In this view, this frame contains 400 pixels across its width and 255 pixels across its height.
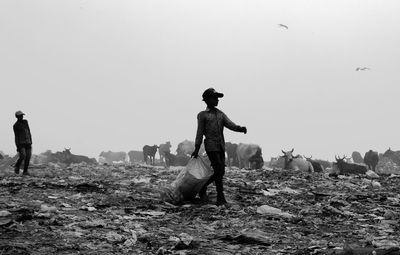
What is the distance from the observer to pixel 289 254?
143 inches

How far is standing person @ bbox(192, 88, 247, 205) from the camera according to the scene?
5.89 meters

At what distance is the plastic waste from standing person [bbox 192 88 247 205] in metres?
0.12

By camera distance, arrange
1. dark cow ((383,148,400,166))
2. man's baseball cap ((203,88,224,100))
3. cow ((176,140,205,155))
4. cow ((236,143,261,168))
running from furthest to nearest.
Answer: dark cow ((383,148,400,166)), cow ((176,140,205,155)), cow ((236,143,261,168)), man's baseball cap ((203,88,224,100))

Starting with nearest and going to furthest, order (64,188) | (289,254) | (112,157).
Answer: (289,254)
(64,188)
(112,157)

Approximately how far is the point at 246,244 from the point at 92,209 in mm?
2341

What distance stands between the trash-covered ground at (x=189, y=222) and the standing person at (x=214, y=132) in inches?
18.2

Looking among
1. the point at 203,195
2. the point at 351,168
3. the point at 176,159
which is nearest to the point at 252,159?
the point at 351,168

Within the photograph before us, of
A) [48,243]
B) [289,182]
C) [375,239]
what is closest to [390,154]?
[289,182]

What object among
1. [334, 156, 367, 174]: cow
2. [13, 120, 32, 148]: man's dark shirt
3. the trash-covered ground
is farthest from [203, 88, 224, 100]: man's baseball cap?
[334, 156, 367, 174]: cow

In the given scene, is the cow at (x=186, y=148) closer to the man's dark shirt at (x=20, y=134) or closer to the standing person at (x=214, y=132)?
the man's dark shirt at (x=20, y=134)

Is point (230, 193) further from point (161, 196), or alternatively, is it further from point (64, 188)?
point (64, 188)

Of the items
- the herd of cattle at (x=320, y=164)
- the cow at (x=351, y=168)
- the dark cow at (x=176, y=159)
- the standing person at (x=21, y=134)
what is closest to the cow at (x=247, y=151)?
the herd of cattle at (x=320, y=164)

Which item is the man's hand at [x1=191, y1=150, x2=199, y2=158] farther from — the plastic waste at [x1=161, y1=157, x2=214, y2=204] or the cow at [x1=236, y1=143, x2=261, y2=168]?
the cow at [x1=236, y1=143, x2=261, y2=168]

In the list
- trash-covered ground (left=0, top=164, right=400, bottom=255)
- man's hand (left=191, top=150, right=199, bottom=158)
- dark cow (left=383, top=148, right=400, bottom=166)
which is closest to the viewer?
trash-covered ground (left=0, top=164, right=400, bottom=255)
